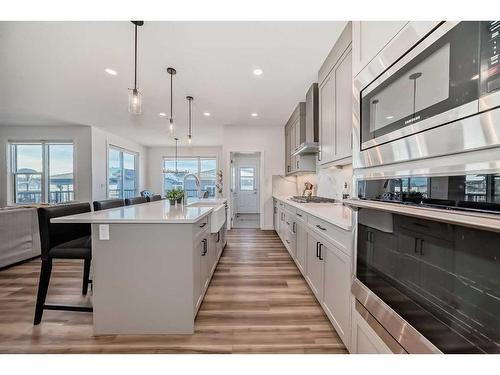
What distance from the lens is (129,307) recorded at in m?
1.67

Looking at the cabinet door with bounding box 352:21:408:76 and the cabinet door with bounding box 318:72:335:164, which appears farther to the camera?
the cabinet door with bounding box 318:72:335:164

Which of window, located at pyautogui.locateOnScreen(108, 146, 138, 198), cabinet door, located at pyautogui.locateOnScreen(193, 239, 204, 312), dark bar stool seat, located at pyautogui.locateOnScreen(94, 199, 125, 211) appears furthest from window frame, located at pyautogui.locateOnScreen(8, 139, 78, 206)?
cabinet door, located at pyautogui.locateOnScreen(193, 239, 204, 312)

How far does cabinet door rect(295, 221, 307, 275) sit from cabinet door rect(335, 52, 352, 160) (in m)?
0.95

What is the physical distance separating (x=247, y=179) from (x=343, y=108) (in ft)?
24.2

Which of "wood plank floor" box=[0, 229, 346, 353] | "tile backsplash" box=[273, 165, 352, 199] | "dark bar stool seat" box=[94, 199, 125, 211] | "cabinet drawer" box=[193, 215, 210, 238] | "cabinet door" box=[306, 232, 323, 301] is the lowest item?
"wood plank floor" box=[0, 229, 346, 353]

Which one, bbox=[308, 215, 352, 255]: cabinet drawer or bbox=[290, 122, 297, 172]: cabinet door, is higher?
bbox=[290, 122, 297, 172]: cabinet door

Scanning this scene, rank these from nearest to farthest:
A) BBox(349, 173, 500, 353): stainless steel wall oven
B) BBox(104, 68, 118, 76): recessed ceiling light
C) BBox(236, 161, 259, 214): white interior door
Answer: BBox(349, 173, 500, 353): stainless steel wall oven, BBox(104, 68, 118, 76): recessed ceiling light, BBox(236, 161, 259, 214): white interior door

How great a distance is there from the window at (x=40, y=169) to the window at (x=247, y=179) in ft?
18.2

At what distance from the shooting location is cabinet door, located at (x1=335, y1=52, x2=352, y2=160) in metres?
1.91

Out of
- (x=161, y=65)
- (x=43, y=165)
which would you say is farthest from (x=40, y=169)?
(x=161, y=65)

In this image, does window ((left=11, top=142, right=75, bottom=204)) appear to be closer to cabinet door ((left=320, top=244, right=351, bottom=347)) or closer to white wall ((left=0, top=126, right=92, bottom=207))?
white wall ((left=0, top=126, right=92, bottom=207))
